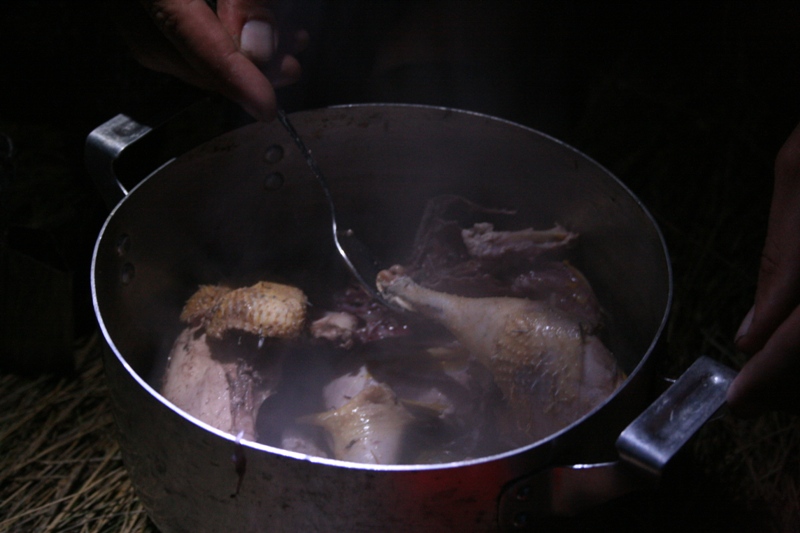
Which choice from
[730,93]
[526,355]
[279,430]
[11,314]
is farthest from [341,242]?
[730,93]

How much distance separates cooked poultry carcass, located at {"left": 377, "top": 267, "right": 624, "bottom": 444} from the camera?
1062 mm

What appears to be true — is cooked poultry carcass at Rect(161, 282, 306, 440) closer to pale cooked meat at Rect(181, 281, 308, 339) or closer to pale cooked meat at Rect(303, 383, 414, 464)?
pale cooked meat at Rect(181, 281, 308, 339)

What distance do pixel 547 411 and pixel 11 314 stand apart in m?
1.24

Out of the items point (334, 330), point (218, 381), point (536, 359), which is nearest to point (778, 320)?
point (536, 359)

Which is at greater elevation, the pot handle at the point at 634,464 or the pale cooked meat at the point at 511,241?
the pot handle at the point at 634,464

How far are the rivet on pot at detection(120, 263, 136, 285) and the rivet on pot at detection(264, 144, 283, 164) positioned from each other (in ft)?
1.20

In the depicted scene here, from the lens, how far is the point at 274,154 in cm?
146

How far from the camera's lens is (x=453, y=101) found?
1833 mm

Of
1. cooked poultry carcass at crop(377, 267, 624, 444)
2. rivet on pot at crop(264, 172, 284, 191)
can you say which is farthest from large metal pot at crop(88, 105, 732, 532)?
cooked poultry carcass at crop(377, 267, 624, 444)

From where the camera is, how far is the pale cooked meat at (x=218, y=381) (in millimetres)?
1141

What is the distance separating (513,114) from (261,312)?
3.25 feet

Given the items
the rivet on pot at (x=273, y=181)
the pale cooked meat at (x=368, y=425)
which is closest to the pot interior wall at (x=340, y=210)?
the rivet on pot at (x=273, y=181)

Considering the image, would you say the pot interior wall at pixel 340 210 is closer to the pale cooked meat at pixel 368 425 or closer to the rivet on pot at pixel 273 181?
the rivet on pot at pixel 273 181

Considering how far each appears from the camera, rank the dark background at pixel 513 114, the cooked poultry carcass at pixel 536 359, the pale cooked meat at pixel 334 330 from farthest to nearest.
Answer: the dark background at pixel 513 114
the pale cooked meat at pixel 334 330
the cooked poultry carcass at pixel 536 359
